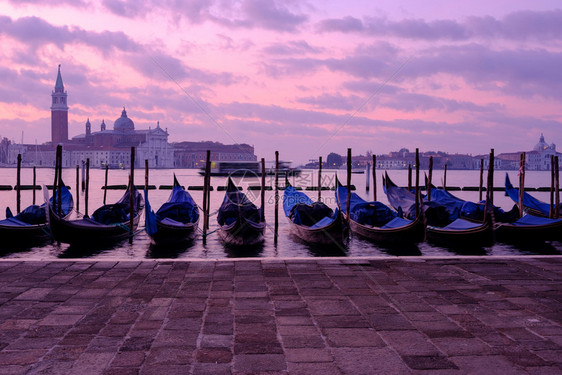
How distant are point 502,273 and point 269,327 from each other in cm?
279

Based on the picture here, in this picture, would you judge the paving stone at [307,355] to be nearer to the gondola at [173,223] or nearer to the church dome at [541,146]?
the gondola at [173,223]

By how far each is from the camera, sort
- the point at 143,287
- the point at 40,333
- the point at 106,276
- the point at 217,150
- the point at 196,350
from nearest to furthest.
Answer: the point at 196,350 → the point at 40,333 → the point at 143,287 → the point at 106,276 → the point at 217,150

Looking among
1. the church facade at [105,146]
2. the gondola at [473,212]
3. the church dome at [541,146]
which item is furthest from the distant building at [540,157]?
the gondola at [473,212]

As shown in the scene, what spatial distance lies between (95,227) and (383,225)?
20.7 feet

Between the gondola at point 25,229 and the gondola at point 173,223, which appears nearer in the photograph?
the gondola at point 173,223

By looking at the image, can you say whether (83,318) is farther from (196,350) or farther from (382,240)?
(382,240)

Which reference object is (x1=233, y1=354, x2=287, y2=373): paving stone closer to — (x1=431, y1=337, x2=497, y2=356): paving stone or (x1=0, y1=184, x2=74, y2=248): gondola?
(x1=431, y1=337, x2=497, y2=356): paving stone

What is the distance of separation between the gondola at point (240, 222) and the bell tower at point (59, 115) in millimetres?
121302

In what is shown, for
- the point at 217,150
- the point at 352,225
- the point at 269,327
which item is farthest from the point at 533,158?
the point at 269,327

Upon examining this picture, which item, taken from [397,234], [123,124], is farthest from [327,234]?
[123,124]

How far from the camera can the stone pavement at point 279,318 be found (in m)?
2.74

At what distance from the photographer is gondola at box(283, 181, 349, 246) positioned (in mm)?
10586

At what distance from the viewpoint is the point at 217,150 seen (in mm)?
128750

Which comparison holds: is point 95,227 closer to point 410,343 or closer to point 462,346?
point 410,343
